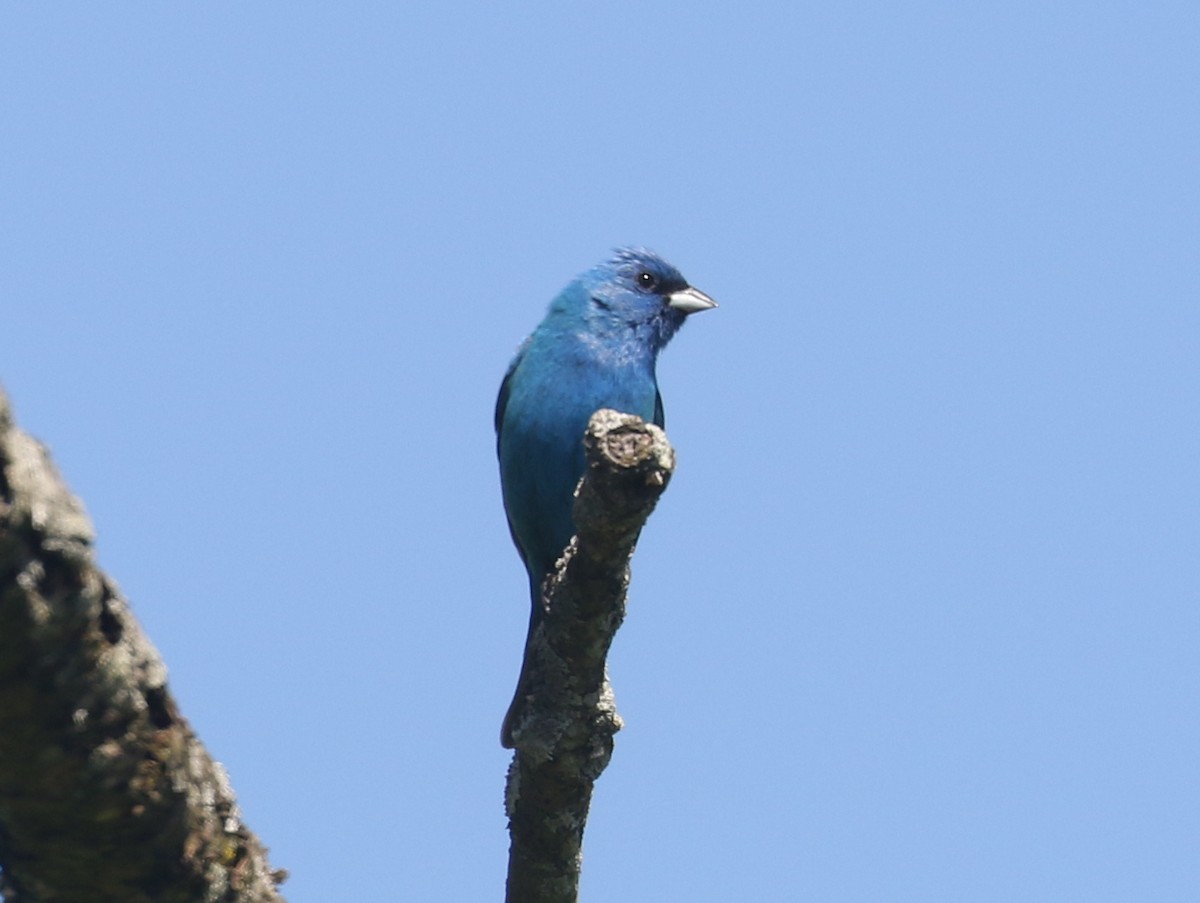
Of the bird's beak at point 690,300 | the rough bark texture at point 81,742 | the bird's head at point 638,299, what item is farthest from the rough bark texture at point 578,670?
the bird's beak at point 690,300

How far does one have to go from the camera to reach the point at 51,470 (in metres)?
3.11

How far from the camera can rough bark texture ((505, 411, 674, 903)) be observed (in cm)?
484

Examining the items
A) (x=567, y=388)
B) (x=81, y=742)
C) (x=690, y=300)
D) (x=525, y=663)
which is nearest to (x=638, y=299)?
(x=690, y=300)

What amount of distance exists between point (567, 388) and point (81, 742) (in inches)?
288

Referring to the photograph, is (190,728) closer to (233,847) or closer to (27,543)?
(233,847)

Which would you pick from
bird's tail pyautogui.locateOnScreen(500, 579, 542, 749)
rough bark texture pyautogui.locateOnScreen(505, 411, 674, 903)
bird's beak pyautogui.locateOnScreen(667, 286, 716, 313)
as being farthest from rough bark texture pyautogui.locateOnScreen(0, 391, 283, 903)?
bird's beak pyautogui.locateOnScreen(667, 286, 716, 313)

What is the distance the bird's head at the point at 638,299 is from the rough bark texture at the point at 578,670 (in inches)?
222

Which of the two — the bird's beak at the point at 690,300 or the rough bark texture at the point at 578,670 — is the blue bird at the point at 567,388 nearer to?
the bird's beak at the point at 690,300

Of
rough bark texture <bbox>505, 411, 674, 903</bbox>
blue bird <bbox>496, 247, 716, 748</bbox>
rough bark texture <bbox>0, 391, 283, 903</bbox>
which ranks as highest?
blue bird <bbox>496, 247, 716, 748</bbox>

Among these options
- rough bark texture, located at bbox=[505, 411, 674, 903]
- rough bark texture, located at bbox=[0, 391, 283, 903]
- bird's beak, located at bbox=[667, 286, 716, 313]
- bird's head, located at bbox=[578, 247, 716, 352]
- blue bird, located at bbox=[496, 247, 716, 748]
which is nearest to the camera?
rough bark texture, located at bbox=[0, 391, 283, 903]

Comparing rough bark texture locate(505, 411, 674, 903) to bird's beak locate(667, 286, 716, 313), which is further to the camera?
bird's beak locate(667, 286, 716, 313)

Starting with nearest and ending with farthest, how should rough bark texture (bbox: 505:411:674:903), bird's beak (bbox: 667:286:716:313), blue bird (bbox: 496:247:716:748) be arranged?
rough bark texture (bbox: 505:411:674:903) → blue bird (bbox: 496:247:716:748) → bird's beak (bbox: 667:286:716:313)

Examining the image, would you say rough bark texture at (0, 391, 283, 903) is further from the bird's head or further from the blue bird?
the bird's head

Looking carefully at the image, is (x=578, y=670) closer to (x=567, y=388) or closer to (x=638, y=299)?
(x=567, y=388)
